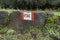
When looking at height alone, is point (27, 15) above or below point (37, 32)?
above

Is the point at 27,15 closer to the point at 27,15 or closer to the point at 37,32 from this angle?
the point at 27,15

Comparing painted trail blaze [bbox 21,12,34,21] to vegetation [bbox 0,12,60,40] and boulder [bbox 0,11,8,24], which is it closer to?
vegetation [bbox 0,12,60,40]

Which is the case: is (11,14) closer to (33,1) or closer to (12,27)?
(12,27)

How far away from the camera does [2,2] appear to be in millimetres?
10945

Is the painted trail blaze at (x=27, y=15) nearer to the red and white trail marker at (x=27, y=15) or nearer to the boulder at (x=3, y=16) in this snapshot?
the red and white trail marker at (x=27, y=15)

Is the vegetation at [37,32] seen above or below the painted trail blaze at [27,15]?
below

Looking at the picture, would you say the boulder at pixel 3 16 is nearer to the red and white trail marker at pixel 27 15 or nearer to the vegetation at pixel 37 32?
the vegetation at pixel 37 32

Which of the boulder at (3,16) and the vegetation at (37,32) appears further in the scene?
the boulder at (3,16)

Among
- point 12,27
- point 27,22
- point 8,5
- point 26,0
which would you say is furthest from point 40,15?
point 8,5

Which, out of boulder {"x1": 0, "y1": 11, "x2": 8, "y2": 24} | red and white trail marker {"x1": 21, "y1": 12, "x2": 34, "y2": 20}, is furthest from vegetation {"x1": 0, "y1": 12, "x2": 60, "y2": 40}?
red and white trail marker {"x1": 21, "y1": 12, "x2": 34, "y2": 20}

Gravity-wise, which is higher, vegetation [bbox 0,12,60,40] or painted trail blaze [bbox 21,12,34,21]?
painted trail blaze [bbox 21,12,34,21]

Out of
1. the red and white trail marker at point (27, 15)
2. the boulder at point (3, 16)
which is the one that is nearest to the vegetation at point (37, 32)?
the boulder at point (3, 16)

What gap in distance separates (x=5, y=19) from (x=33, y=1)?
11.1 ft

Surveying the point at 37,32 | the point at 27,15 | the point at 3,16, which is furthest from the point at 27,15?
the point at 3,16
